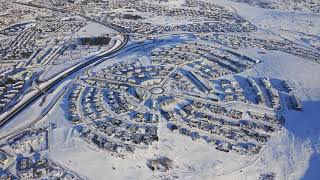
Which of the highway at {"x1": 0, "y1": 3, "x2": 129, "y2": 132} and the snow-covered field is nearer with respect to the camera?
the snow-covered field

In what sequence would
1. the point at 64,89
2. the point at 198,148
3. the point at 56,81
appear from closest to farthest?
the point at 198,148
the point at 64,89
the point at 56,81

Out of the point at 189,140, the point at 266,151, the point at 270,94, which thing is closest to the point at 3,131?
the point at 189,140

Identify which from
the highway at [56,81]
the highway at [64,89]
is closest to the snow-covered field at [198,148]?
the highway at [64,89]

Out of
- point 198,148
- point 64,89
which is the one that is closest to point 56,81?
point 64,89

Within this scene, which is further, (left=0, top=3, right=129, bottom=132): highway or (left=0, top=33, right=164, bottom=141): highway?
(left=0, top=3, right=129, bottom=132): highway

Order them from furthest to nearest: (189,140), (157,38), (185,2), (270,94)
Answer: (185,2) < (157,38) < (270,94) < (189,140)

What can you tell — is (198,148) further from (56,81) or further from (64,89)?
(56,81)

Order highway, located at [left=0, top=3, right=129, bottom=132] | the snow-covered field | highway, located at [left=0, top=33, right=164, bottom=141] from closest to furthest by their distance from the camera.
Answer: the snow-covered field → highway, located at [left=0, top=33, right=164, bottom=141] → highway, located at [left=0, top=3, right=129, bottom=132]

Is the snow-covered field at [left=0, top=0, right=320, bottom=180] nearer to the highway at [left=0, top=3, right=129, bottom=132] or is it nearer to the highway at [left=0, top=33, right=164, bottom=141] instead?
the highway at [left=0, top=33, right=164, bottom=141]

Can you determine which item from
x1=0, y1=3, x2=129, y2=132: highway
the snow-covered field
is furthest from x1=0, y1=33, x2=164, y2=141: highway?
the snow-covered field

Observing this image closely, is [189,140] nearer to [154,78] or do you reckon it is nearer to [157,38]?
[154,78]

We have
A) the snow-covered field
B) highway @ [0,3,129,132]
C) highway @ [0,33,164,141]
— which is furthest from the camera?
highway @ [0,3,129,132]
